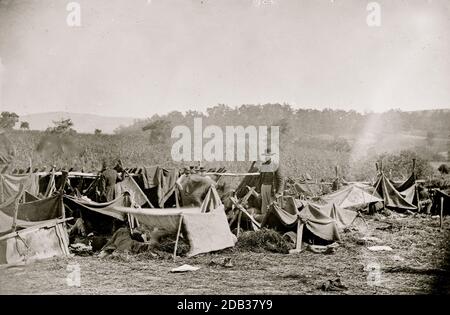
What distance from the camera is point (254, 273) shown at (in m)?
7.58

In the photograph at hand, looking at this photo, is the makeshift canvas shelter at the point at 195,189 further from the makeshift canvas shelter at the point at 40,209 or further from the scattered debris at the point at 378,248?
the scattered debris at the point at 378,248

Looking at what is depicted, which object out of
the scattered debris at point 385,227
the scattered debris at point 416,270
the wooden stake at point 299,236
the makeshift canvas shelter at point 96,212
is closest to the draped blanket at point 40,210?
the makeshift canvas shelter at point 96,212

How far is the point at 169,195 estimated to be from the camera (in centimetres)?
1213

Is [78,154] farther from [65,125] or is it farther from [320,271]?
[320,271]

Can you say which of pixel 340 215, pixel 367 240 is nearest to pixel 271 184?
pixel 340 215

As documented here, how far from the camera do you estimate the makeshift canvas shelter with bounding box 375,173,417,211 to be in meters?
15.3

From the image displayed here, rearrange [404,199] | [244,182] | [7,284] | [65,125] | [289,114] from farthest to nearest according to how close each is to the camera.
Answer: [289,114] → [65,125] → [404,199] → [244,182] → [7,284]

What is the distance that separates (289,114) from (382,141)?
10812mm

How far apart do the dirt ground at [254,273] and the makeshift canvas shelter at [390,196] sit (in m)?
5.50

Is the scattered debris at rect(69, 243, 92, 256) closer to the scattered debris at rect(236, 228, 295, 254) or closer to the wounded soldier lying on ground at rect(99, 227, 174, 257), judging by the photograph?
the wounded soldier lying on ground at rect(99, 227, 174, 257)

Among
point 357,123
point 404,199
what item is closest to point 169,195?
point 404,199

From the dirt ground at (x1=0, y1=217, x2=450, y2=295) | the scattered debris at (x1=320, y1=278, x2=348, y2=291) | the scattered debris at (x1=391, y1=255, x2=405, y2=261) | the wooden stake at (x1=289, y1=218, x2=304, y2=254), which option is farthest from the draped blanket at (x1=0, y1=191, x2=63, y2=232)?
the scattered debris at (x1=391, y1=255, x2=405, y2=261)

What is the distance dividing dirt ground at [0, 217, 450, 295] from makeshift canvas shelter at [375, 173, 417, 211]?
5501 mm

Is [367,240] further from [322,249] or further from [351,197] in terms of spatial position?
[351,197]
